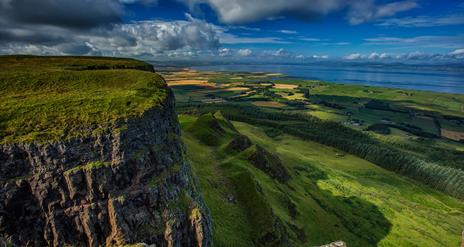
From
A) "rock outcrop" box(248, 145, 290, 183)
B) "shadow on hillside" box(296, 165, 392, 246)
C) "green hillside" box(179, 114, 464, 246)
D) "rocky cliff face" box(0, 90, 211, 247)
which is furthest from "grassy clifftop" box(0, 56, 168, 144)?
"shadow on hillside" box(296, 165, 392, 246)

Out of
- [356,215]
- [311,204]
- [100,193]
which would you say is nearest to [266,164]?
[311,204]

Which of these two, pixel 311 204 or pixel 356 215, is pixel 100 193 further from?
pixel 356 215

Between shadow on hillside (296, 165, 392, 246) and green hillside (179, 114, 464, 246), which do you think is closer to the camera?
green hillside (179, 114, 464, 246)

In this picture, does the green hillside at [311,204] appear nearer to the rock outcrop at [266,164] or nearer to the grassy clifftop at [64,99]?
the rock outcrop at [266,164]

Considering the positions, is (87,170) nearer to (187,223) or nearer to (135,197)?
(135,197)

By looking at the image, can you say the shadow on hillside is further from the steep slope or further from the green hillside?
the steep slope

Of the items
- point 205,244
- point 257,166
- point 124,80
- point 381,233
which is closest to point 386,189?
point 381,233
